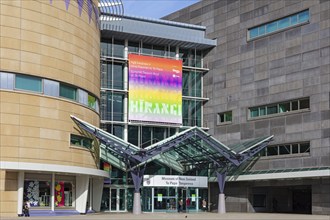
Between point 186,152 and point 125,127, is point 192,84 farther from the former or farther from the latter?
point 125,127

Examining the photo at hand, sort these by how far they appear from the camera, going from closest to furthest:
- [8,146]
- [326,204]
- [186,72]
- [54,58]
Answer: [8,146] → [54,58] → [326,204] → [186,72]

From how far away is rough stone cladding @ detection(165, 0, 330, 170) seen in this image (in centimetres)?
4716

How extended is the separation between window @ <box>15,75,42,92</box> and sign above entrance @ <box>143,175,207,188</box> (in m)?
13.9

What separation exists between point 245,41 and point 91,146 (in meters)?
18.7

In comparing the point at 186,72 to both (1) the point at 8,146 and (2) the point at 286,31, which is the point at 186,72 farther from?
(1) the point at 8,146

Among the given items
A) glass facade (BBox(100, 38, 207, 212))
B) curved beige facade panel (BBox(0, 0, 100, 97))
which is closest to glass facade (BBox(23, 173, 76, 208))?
curved beige facade panel (BBox(0, 0, 100, 97))

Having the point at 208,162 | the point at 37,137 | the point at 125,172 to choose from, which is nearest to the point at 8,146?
the point at 37,137

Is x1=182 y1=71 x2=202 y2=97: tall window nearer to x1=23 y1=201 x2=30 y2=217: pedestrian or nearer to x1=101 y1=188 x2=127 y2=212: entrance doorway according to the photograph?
x1=101 y1=188 x2=127 y2=212: entrance doorway

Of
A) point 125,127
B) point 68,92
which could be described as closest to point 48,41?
point 68,92

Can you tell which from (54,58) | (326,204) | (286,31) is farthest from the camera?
(286,31)

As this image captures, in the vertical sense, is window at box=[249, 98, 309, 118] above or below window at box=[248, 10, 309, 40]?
below

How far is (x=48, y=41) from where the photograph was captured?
136 ft

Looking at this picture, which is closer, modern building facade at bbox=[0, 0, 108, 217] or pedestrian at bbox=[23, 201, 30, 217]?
modern building facade at bbox=[0, 0, 108, 217]

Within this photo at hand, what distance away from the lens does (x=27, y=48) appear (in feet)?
131
